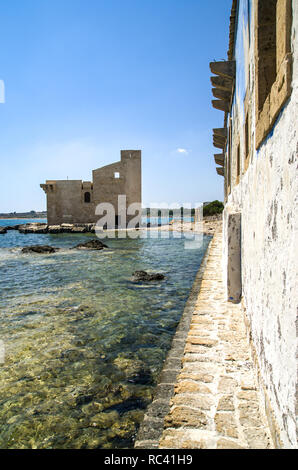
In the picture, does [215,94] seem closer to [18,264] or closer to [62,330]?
[62,330]

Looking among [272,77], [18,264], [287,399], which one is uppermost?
[272,77]

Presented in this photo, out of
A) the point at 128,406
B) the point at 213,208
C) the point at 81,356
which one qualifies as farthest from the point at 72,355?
the point at 213,208

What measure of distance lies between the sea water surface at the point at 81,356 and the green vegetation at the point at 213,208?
117ft

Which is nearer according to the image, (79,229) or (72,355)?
(72,355)

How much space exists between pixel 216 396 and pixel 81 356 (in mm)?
2307

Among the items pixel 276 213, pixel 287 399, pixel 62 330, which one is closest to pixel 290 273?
pixel 276 213

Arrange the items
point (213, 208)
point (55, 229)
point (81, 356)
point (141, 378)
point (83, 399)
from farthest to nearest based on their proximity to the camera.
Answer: point (213, 208)
point (55, 229)
point (81, 356)
point (141, 378)
point (83, 399)

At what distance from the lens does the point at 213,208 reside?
147 feet

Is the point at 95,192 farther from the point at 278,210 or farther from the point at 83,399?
the point at 278,210

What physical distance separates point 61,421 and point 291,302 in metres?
2.66

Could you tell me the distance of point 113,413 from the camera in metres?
3.12

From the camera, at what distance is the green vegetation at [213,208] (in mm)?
44219
